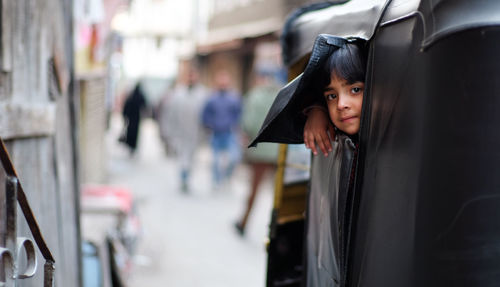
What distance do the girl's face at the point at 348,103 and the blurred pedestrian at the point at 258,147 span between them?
5.12 m

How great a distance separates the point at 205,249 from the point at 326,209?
4.70 metres

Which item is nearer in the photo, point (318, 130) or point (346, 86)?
point (346, 86)

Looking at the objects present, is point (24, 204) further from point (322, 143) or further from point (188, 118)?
point (188, 118)

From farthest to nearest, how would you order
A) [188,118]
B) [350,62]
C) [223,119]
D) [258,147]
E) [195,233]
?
[188,118]
[223,119]
[195,233]
[258,147]
[350,62]

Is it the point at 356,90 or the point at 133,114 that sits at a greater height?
the point at 356,90

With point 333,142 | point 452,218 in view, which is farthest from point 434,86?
point 333,142

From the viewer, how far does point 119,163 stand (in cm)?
1481

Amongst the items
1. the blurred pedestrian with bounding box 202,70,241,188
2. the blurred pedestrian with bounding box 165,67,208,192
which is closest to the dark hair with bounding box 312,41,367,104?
the blurred pedestrian with bounding box 202,70,241,188

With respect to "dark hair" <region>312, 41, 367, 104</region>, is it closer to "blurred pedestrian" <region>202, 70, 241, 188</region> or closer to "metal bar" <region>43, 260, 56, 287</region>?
→ "metal bar" <region>43, 260, 56, 287</region>

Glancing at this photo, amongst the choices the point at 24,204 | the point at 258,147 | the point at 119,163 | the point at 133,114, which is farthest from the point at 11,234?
the point at 119,163

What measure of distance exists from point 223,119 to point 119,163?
17.8 feet

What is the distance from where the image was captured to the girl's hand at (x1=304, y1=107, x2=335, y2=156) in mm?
2334

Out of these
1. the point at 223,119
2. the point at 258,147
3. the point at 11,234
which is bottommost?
the point at 258,147

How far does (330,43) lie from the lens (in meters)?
2.06
